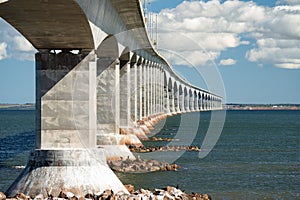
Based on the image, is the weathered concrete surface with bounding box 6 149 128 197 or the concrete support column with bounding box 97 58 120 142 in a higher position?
the concrete support column with bounding box 97 58 120 142

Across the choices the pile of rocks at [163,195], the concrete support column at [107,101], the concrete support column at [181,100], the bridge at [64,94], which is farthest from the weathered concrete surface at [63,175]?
the concrete support column at [181,100]

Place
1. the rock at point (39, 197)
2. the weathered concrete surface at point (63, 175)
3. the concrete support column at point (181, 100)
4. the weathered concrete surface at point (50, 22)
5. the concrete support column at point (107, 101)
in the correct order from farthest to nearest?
the concrete support column at point (181, 100)
the concrete support column at point (107, 101)
the weathered concrete surface at point (63, 175)
the rock at point (39, 197)
the weathered concrete surface at point (50, 22)

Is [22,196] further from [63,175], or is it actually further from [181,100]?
[181,100]

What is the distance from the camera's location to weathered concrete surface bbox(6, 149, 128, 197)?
23484 mm

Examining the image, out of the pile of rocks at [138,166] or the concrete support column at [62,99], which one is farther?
the pile of rocks at [138,166]

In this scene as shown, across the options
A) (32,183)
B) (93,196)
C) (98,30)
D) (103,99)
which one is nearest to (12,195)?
(32,183)

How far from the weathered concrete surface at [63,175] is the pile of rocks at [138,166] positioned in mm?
9469

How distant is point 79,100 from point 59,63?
1475 mm

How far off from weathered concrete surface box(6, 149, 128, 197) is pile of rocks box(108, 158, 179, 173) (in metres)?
9.47

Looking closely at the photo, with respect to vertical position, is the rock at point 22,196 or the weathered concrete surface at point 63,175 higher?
the weathered concrete surface at point 63,175

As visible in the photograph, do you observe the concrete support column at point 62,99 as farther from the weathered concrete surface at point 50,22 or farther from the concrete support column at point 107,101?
the concrete support column at point 107,101

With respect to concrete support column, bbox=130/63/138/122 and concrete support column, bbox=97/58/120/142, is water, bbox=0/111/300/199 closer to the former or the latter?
concrete support column, bbox=97/58/120/142

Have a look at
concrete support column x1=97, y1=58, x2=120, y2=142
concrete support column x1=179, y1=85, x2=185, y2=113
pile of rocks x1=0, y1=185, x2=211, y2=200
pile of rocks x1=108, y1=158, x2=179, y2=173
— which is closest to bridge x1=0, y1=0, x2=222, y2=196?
pile of rocks x1=0, y1=185, x2=211, y2=200

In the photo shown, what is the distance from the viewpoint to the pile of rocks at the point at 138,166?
113 feet
